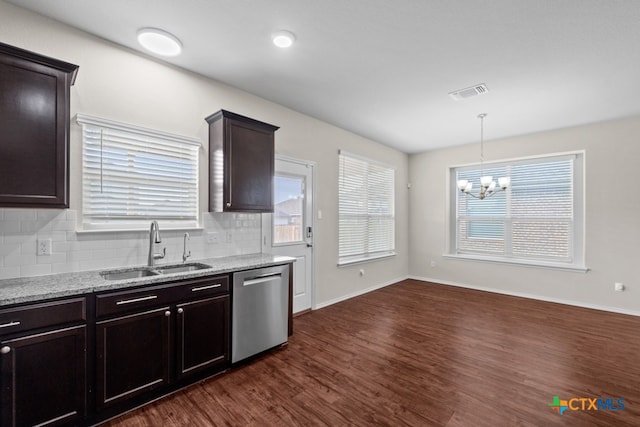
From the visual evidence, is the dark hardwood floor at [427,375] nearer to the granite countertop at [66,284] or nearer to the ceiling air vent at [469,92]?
the granite countertop at [66,284]

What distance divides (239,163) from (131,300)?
1601mm

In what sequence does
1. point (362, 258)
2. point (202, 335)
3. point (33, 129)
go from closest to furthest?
point (33, 129)
point (202, 335)
point (362, 258)

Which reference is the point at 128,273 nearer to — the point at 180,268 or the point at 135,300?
the point at 180,268

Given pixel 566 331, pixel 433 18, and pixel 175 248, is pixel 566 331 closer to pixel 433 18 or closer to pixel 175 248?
pixel 433 18

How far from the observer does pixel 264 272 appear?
2.91 meters

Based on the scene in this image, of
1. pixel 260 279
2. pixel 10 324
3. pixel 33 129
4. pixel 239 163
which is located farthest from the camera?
pixel 239 163

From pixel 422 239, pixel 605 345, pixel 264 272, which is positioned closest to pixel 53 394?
pixel 264 272

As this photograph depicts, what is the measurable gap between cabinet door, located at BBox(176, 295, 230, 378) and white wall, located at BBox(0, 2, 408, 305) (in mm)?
720

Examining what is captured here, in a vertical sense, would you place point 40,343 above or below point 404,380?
above

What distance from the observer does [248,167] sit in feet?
10.4

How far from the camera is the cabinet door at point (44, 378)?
163 centimetres

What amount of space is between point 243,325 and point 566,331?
3.87 meters

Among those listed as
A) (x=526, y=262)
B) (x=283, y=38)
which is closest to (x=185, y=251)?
(x=283, y=38)

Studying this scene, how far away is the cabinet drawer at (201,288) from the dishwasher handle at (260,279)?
0.20 metres
